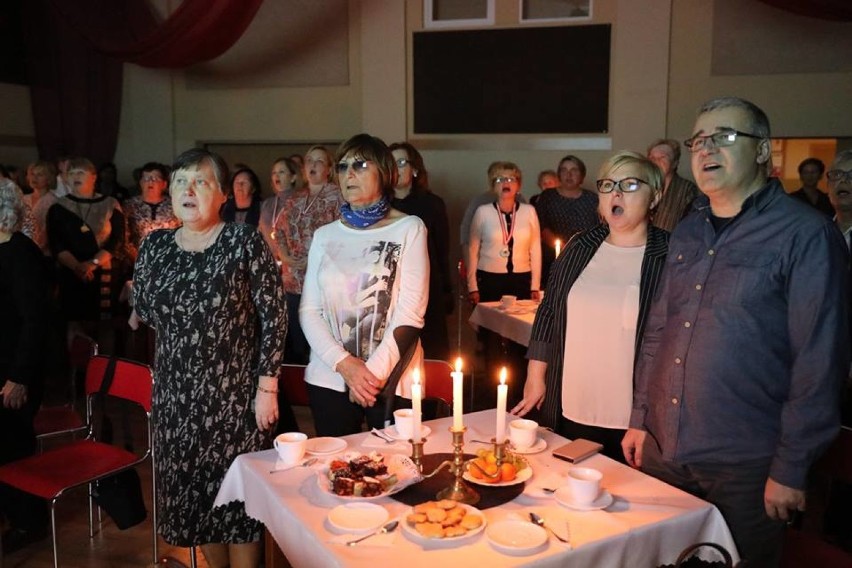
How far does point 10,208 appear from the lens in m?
2.99

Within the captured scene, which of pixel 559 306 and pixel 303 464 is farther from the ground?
pixel 559 306

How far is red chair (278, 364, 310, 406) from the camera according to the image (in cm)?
292

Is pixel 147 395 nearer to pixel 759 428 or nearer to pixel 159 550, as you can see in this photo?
pixel 159 550

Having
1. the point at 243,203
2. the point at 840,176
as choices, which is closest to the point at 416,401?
the point at 840,176

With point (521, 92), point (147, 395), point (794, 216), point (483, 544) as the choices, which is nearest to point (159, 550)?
point (147, 395)

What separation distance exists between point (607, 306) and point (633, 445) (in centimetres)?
42

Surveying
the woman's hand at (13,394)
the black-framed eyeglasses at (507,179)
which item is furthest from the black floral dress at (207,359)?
the black-framed eyeglasses at (507,179)

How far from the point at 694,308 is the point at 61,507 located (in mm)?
3091

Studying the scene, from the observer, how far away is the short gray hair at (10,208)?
2969 mm

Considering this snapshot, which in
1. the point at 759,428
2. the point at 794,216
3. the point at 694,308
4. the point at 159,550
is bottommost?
the point at 159,550

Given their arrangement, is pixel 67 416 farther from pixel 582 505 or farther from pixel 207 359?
pixel 582 505

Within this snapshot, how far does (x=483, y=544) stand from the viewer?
63.7 inches

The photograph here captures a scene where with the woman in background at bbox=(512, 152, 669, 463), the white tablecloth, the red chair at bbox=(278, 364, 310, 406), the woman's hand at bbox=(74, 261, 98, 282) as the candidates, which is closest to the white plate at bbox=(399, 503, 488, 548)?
the woman in background at bbox=(512, 152, 669, 463)

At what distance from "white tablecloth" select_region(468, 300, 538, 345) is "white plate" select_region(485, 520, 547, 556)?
2.26m
